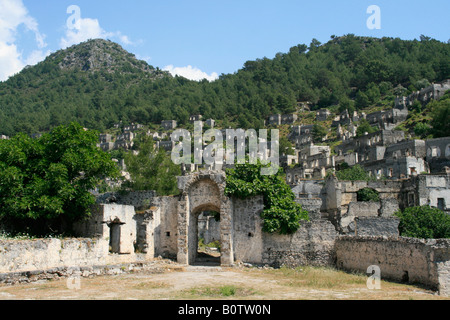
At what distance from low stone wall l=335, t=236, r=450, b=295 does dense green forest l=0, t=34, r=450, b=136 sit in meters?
92.9

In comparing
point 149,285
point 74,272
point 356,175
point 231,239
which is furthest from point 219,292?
point 356,175

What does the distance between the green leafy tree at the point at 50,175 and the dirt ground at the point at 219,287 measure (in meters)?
5.89

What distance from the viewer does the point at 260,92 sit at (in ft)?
463

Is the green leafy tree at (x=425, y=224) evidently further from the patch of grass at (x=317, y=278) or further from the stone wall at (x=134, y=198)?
the stone wall at (x=134, y=198)

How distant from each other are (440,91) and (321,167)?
39.1m

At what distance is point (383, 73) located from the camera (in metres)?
129

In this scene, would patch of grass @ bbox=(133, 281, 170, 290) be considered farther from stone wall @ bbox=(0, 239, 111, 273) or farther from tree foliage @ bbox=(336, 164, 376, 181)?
tree foliage @ bbox=(336, 164, 376, 181)

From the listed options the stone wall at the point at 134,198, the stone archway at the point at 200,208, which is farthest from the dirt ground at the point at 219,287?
the stone wall at the point at 134,198

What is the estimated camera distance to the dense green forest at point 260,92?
12444cm

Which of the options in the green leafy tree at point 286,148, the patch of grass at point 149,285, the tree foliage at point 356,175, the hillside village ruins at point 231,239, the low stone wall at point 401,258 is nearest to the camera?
the low stone wall at point 401,258

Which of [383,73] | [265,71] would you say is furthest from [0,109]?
[383,73]

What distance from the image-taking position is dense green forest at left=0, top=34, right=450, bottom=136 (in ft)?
408

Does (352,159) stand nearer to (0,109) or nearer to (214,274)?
(214,274)

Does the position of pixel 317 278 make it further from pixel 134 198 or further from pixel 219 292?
pixel 134 198
